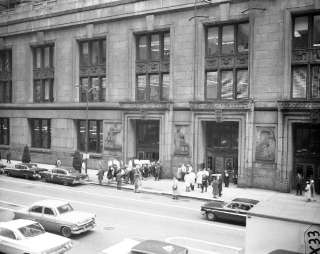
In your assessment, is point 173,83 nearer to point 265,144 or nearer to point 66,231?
point 265,144

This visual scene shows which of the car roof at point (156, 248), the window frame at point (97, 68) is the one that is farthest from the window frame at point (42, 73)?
the car roof at point (156, 248)

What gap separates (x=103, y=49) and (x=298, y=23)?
19.1 meters

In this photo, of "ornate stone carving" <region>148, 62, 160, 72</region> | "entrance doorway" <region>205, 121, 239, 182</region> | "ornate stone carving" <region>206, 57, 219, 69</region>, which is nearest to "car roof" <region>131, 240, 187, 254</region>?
"entrance doorway" <region>205, 121, 239, 182</region>

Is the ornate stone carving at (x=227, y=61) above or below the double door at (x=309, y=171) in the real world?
above

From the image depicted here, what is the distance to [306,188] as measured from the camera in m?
25.6

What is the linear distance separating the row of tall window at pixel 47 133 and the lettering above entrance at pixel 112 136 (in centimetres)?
134

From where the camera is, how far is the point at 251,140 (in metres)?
29.7

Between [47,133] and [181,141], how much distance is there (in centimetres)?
1788

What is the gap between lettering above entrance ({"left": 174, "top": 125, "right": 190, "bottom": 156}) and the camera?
33.0 metres

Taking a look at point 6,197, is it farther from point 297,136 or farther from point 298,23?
point 298,23

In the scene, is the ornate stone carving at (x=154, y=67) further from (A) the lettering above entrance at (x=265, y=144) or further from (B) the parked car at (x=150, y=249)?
(B) the parked car at (x=150, y=249)

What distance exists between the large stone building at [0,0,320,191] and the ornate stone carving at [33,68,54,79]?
0.11m

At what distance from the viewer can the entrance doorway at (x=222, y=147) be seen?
3250 centimetres

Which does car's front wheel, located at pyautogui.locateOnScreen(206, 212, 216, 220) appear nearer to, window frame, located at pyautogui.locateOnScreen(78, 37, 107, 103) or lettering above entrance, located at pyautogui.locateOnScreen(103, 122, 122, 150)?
lettering above entrance, located at pyautogui.locateOnScreen(103, 122, 122, 150)
